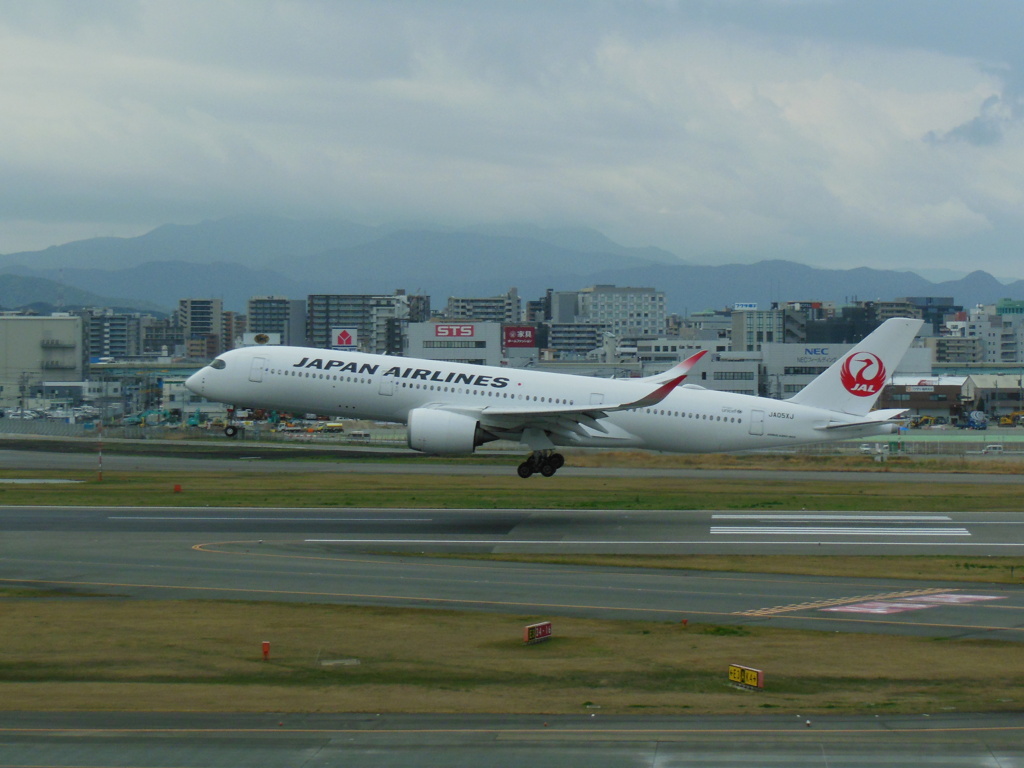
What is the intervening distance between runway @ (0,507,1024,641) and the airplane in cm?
667

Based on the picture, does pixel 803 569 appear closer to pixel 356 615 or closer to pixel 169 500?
pixel 356 615

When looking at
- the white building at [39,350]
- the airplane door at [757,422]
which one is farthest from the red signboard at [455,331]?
the airplane door at [757,422]

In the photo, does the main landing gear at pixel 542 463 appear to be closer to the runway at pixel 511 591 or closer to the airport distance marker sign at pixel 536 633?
the runway at pixel 511 591

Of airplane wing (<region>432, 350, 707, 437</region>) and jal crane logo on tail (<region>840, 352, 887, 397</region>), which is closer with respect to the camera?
airplane wing (<region>432, 350, 707, 437</region>)

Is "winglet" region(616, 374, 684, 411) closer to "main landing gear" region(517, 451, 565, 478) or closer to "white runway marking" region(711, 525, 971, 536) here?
"main landing gear" region(517, 451, 565, 478)

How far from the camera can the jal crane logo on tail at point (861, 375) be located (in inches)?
1907

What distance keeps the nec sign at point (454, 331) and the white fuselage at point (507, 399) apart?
3103 inches

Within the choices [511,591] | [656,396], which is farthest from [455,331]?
[511,591]

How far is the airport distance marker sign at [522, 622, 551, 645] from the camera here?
20078 millimetres

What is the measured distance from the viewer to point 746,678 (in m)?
17.2

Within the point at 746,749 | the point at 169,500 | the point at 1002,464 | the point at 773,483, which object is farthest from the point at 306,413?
the point at 1002,464

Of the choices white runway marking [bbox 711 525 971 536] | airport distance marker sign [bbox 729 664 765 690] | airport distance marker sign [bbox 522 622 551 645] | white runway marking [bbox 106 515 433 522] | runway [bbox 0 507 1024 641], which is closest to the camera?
airport distance marker sign [bbox 729 664 765 690]

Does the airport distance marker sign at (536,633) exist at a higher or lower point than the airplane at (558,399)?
lower

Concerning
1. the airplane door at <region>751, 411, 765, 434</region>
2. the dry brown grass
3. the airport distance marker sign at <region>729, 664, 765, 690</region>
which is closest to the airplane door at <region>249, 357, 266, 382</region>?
the airplane door at <region>751, 411, 765, 434</region>
